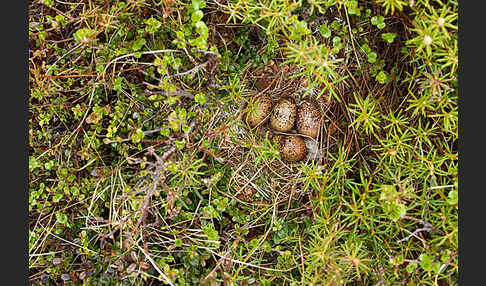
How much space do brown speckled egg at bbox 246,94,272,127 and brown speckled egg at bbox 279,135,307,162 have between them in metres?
0.22

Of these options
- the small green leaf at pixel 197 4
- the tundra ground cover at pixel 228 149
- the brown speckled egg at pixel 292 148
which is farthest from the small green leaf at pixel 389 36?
the small green leaf at pixel 197 4

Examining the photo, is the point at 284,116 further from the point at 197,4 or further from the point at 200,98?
the point at 197,4

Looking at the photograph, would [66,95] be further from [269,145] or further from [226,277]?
[226,277]

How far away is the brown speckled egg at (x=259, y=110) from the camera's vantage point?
262 centimetres

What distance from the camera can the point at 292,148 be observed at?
263 cm

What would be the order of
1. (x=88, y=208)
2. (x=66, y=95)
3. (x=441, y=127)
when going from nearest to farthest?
1. (x=441, y=127)
2. (x=88, y=208)
3. (x=66, y=95)

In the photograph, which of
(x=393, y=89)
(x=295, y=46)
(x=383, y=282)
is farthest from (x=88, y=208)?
(x=393, y=89)

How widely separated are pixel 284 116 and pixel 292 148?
24cm

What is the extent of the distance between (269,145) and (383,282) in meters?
1.10

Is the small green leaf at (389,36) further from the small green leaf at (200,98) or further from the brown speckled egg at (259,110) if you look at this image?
the small green leaf at (200,98)

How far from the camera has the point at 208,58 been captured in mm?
2438

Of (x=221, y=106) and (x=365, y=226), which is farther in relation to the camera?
(x=221, y=106)

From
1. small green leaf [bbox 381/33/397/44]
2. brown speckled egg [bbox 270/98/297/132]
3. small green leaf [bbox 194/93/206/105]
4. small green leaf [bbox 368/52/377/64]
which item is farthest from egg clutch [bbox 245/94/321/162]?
small green leaf [bbox 381/33/397/44]

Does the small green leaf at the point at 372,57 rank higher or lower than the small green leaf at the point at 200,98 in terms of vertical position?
higher
